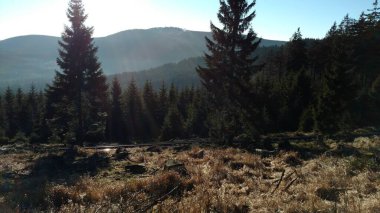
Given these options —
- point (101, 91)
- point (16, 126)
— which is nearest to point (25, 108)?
point (16, 126)

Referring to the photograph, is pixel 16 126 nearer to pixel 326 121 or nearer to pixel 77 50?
A: pixel 77 50

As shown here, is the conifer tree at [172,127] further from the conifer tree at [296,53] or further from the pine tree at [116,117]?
the conifer tree at [296,53]

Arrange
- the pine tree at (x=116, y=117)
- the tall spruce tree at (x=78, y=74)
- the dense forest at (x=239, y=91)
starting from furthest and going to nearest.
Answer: the pine tree at (x=116, y=117) < the tall spruce tree at (x=78, y=74) < the dense forest at (x=239, y=91)

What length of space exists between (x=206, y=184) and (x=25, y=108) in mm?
69653

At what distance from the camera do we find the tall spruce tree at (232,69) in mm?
31156

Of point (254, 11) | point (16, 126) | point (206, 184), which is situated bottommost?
point (16, 126)

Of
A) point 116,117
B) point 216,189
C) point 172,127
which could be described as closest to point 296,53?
point 172,127

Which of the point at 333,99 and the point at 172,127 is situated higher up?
the point at 333,99

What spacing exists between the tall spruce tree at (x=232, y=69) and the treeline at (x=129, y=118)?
23.5m

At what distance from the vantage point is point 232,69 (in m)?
31.6

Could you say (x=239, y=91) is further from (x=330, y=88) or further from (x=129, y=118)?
(x=129, y=118)

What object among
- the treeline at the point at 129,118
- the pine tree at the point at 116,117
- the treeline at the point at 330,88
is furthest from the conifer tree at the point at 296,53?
the pine tree at the point at 116,117

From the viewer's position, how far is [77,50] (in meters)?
35.4

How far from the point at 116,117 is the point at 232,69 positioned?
3581cm
